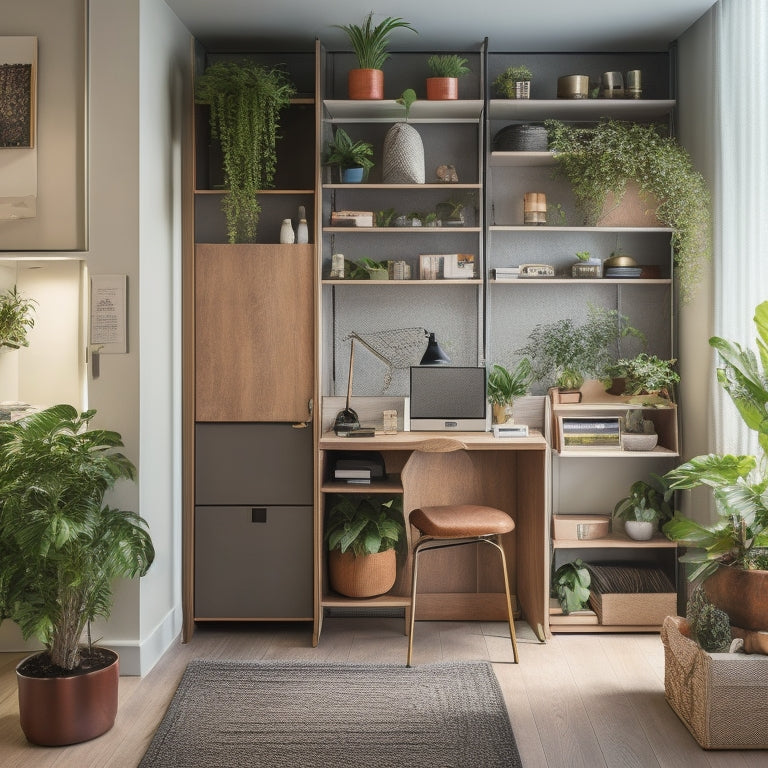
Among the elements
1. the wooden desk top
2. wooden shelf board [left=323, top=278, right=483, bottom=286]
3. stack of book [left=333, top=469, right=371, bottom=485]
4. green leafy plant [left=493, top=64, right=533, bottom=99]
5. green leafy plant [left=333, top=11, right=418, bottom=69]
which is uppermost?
green leafy plant [left=333, top=11, right=418, bottom=69]

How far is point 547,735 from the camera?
288 cm

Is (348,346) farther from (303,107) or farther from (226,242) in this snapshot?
(303,107)

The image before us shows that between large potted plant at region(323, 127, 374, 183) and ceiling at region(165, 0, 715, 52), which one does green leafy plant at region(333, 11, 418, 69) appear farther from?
large potted plant at region(323, 127, 374, 183)

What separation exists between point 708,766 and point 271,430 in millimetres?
2154

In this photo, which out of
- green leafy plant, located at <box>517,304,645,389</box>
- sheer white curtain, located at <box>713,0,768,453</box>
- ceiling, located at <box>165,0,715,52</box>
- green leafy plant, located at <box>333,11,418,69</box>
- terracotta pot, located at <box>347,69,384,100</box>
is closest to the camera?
sheer white curtain, located at <box>713,0,768,453</box>

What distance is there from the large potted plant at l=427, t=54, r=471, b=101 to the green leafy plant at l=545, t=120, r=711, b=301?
49cm

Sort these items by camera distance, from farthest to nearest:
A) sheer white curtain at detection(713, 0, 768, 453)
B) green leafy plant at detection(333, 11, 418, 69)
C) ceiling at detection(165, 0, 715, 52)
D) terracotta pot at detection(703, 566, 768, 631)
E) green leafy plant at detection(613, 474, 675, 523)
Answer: green leafy plant at detection(613, 474, 675, 523) → green leafy plant at detection(333, 11, 418, 69) → ceiling at detection(165, 0, 715, 52) → sheer white curtain at detection(713, 0, 768, 453) → terracotta pot at detection(703, 566, 768, 631)

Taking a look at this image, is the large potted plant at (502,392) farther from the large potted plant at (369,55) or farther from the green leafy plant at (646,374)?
the large potted plant at (369,55)

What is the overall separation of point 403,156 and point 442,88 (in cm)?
36

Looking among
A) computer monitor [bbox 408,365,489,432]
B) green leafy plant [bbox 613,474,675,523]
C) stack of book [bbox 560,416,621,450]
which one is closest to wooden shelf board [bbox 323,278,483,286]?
computer monitor [bbox 408,365,489,432]

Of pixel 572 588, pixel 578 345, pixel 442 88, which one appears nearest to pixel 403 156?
pixel 442 88

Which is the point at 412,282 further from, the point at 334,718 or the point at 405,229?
the point at 334,718

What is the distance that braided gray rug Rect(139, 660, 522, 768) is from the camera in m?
2.72

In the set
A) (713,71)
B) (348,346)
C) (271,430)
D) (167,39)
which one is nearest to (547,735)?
(271,430)
